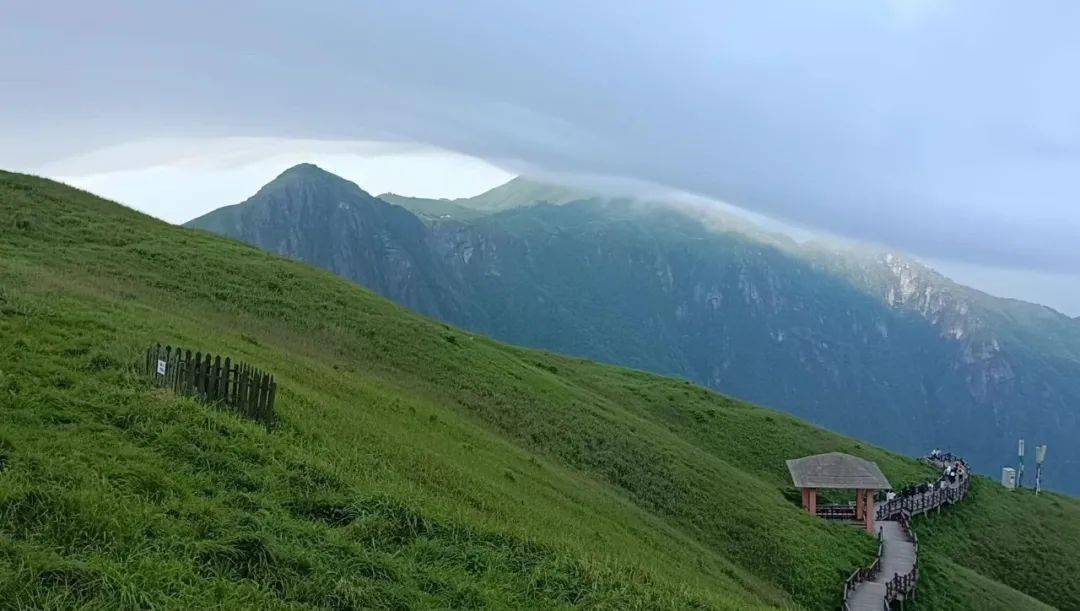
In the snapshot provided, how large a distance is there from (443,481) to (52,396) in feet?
29.0

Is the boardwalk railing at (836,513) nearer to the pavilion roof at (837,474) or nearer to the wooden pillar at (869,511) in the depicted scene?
the wooden pillar at (869,511)

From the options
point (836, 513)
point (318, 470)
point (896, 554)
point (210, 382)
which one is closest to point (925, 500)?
point (836, 513)

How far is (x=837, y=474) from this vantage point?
4472 cm

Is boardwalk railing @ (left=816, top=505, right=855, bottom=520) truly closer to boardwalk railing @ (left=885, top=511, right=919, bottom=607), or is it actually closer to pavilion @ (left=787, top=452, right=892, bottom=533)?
pavilion @ (left=787, top=452, right=892, bottom=533)

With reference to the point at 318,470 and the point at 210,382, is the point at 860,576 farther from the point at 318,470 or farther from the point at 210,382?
the point at 210,382

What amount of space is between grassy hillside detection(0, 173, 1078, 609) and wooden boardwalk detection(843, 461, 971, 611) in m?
1.11

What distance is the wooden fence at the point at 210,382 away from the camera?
15.6 meters

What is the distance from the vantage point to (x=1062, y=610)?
4722 centimetres

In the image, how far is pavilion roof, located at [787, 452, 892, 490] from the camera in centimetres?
4397

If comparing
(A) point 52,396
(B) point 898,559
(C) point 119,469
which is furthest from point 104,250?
(B) point 898,559

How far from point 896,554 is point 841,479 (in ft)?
17.6

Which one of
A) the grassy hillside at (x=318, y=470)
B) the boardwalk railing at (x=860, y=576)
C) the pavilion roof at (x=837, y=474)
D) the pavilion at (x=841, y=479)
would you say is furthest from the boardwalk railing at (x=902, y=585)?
the pavilion roof at (x=837, y=474)

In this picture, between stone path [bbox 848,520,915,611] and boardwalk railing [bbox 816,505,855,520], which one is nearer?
stone path [bbox 848,520,915,611]


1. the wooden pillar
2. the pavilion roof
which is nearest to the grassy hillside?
the pavilion roof
